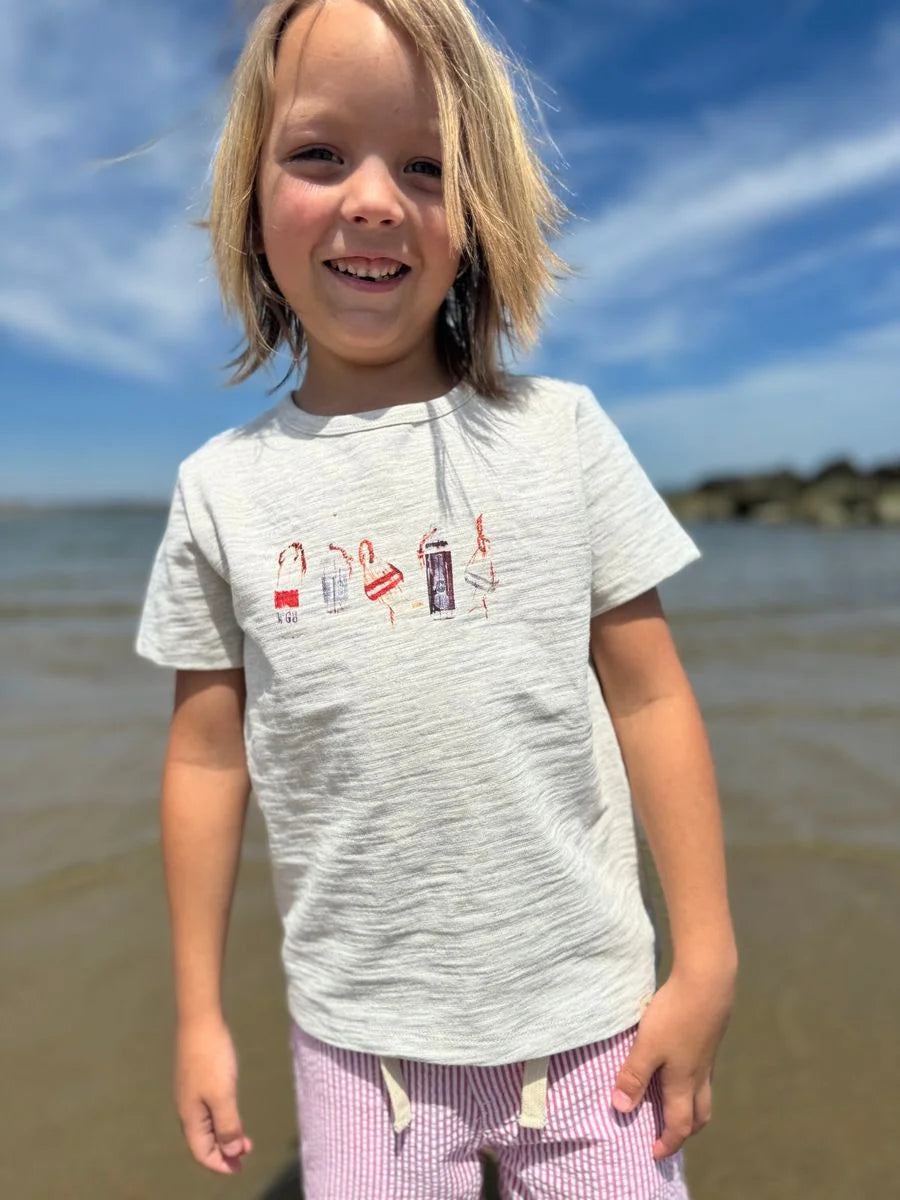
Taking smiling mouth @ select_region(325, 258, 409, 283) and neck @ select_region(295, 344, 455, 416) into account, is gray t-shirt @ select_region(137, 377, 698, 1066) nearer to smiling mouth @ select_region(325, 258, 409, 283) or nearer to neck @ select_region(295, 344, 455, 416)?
neck @ select_region(295, 344, 455, 416)

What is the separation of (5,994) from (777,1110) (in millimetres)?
1904

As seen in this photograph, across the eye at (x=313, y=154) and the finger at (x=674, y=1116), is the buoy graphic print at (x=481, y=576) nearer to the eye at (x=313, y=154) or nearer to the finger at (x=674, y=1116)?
the eye at (x=313, y=154)

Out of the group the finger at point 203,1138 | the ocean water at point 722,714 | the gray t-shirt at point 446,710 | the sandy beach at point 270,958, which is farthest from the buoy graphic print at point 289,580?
the ocean water at point 722,714

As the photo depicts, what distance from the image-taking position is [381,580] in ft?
3.98

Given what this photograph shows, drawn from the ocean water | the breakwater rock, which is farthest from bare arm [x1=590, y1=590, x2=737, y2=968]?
the breakwater rock

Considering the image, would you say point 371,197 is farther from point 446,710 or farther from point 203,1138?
point 203,1138

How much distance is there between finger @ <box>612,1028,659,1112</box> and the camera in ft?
3.86

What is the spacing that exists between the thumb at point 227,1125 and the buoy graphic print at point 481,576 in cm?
78

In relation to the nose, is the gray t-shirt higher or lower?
lower

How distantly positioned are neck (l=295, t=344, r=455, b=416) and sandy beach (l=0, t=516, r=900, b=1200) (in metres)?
1.57

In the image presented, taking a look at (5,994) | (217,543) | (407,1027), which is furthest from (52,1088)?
(217,543)

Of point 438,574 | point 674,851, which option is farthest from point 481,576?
point 674,851

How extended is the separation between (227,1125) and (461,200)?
1.29 m

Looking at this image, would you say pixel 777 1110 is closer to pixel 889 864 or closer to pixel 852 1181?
pixel 852 1181
